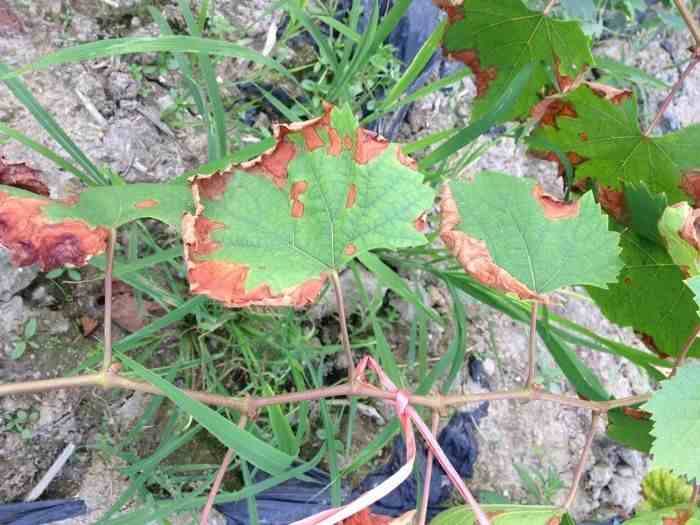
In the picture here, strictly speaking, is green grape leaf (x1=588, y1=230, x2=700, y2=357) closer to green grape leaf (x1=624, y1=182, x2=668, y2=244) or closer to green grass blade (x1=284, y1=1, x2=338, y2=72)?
green grape leaf (x1=624, y1=182, x2=668, y2=244)

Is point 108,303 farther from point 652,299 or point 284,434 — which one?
point 652,299

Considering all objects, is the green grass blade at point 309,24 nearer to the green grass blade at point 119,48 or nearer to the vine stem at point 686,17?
the green grass blade at point 119,48

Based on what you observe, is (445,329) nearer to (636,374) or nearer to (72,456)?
(636,374)

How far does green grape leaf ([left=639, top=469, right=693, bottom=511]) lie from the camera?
4.75 feet

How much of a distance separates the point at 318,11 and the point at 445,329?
2.48ft

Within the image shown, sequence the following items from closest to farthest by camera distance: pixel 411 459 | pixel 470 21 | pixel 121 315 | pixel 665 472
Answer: pixel 411 459 → pixel 470 21 → pixel 121 315 → pixel 665 472

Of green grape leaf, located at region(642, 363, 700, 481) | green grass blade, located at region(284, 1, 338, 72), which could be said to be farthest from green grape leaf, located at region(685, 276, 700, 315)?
green grass blade, located at region(284, 1, 338, 72)

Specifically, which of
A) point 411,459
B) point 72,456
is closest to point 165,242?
point 72,456

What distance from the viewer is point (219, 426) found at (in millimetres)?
799

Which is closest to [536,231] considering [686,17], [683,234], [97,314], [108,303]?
[683,234]

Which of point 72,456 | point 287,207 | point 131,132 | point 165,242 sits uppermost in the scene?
point 287,207

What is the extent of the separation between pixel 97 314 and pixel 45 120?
397 mm

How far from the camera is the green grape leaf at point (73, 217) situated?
0.77 metres

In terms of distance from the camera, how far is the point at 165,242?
1320 millimetres
